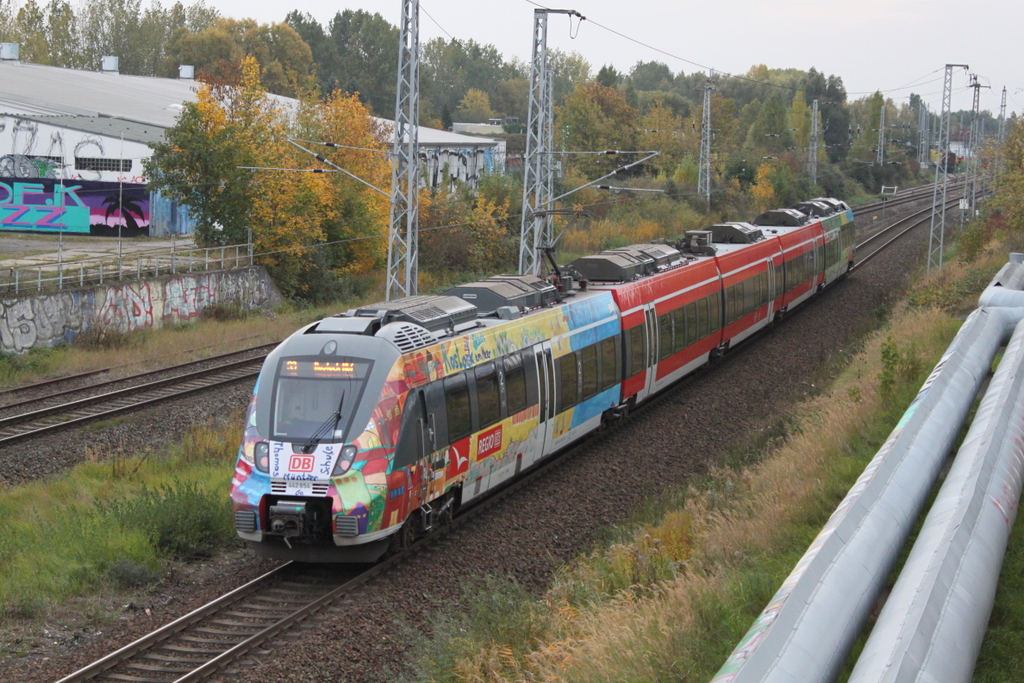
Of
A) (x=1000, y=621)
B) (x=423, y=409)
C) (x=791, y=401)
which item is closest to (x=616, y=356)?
(x=791, y=401)

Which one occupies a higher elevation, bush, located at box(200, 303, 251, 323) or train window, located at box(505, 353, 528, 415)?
train window, located at box(505, 353, 528, 415)

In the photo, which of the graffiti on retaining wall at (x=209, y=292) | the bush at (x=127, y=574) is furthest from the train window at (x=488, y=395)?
the graffiti on retaining wall at (x=209, y=292)

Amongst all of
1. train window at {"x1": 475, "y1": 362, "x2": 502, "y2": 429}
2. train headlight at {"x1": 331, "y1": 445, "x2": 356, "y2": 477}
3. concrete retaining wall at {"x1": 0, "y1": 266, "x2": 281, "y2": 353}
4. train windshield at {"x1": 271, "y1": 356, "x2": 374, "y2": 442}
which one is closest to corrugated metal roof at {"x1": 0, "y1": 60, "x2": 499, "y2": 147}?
concrete retaining wall at {"x1": 0, "y1": 266, "x2": 281, "y2": 353}

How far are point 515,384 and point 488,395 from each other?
0.95m

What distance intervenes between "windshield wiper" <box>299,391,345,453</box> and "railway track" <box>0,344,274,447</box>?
33.0ft

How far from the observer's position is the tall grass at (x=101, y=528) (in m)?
11.4

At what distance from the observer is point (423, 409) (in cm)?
1265

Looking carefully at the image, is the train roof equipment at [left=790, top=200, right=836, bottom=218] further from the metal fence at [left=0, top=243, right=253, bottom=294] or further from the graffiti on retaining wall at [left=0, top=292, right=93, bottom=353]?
the graffiti on retaining wall at [left=0, top=292, right=93, bottom=353]

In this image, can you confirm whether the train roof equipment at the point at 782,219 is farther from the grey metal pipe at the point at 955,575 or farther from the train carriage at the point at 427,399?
the grey metal pipe at the point at 955,575

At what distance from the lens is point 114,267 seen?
1302 inches

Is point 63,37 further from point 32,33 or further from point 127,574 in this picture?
point 127,574

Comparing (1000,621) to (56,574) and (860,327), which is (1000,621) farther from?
(860,327)

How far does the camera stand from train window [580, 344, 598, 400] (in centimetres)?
1789

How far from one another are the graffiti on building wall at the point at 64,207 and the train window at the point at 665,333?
102 feet
